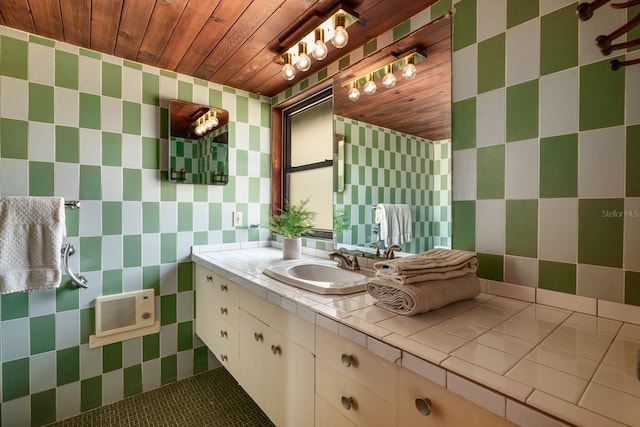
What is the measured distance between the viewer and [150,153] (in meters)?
1.86

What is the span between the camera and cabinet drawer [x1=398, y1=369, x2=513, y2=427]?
587mm

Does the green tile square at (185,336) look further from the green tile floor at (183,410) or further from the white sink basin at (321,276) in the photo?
the white sink basin at (321,276)

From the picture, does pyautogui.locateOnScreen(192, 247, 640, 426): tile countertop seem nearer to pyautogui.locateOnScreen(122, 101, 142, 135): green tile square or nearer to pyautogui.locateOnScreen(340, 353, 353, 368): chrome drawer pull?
pyautogui.locateOnScreen(340, 353, 353, 368): chrome drawer pull

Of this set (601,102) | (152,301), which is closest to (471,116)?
(601,102)

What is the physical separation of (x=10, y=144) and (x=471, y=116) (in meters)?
2.14

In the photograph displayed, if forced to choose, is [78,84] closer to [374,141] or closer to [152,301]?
[152,301]

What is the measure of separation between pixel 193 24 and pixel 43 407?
211 centimetres

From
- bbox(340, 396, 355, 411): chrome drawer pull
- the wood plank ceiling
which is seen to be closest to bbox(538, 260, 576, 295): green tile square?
bbox(340, 396, 355, 411): chrome drawer pull

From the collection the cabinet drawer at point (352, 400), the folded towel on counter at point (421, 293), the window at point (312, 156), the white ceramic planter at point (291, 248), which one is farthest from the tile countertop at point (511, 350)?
the window at point (312, 156)

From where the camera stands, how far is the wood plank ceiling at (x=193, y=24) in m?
1.30

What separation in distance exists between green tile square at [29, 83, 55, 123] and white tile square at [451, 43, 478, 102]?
1.98 m

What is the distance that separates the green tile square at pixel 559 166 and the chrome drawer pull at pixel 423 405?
2.50 feet

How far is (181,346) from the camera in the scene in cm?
197

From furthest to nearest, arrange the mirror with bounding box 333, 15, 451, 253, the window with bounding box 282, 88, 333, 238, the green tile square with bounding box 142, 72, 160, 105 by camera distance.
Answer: the window with bounding box 282, 88, 333, 238, the green tile square with bounding box 142, 72, 160, 105, the mirror with bounding box 333, 15, 451, 253
